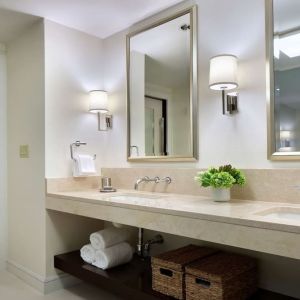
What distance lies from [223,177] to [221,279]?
54cm

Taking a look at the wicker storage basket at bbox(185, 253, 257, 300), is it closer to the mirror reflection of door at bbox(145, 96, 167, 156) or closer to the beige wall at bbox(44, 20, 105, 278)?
the mirror reflection of door at bbox(145, 96, 167, 156)

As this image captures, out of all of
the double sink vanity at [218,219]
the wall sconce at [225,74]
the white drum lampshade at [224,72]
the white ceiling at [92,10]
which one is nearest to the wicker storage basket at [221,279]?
the double sink vanity at [218,219]

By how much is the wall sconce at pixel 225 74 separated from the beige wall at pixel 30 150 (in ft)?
4.54

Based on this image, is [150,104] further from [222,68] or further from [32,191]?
[32,191]

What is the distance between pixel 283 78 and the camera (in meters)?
1.78

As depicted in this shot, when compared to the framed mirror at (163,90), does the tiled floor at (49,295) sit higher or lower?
lower

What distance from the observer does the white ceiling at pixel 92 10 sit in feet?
7.43

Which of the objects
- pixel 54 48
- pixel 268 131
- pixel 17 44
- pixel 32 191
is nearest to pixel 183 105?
pixel 268 131

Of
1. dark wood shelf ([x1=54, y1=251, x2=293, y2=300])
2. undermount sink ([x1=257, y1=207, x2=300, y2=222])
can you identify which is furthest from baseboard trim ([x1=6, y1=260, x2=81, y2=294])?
undermount sink ([x1=257, y1=207, x2=300, y2=222])

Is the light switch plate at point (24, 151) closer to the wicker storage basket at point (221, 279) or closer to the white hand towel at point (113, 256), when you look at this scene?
the white hand towel at point (113, 256)

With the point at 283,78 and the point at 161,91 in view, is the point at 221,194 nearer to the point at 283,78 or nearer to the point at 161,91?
the point at 283,78

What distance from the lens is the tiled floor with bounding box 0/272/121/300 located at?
2365 millimetres

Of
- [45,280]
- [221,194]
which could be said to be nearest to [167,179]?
[221,194]

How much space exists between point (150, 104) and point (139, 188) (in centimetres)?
68
